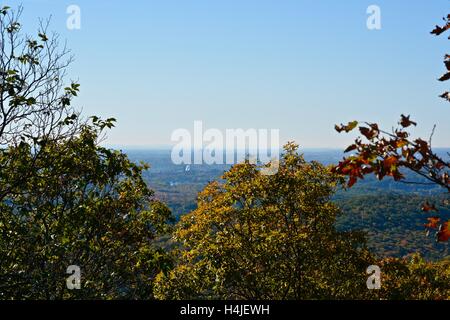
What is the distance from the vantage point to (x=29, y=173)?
13.5 meters

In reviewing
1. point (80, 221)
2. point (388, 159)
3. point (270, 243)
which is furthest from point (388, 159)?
point (270, 243)

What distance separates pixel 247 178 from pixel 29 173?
10.4 meters

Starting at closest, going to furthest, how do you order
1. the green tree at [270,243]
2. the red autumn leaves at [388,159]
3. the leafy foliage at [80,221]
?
the red autumn leaves at [388,159], the leafy foliage at [80,221], the green tree at [270,243]

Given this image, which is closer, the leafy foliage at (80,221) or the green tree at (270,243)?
the leafy foliage at (80,221)

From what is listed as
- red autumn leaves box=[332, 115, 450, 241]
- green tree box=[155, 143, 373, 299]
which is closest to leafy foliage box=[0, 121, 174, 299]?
green tree box=[155, 143, 373, 299]

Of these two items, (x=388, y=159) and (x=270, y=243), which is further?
(x=270, y=243)

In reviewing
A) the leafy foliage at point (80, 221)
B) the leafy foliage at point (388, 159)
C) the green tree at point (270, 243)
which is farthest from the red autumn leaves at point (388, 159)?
the green tree at point (270, 243)

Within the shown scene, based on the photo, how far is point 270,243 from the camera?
18.1 metres

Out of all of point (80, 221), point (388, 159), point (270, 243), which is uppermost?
point (388, 159)

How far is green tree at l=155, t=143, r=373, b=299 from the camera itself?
58.5 ft

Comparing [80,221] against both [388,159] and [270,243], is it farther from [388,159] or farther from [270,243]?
[388,159]

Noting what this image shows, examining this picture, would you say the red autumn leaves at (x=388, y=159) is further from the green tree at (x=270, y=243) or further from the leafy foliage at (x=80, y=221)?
the green tree at (x=270, y=243)

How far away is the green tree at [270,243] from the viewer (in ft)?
58.5
